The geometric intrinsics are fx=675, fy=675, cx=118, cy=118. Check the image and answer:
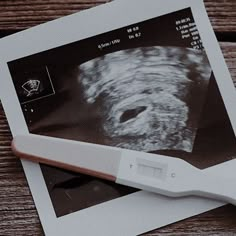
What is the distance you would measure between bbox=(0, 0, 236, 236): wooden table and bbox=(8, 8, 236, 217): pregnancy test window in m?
0.02

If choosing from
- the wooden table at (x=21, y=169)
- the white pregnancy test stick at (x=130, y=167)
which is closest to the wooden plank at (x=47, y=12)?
the wooden table at (x=21, y=169)

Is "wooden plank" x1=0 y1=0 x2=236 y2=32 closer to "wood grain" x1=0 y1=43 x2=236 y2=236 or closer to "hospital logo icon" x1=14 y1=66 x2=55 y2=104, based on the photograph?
"hospital logo icon" x1=14 y1=66 x2=55 y2=104

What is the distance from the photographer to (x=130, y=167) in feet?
2.07

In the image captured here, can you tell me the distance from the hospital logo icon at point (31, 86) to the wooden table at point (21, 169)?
0.10ft

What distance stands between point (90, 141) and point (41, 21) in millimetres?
127

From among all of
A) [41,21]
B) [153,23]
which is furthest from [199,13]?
[41,21]

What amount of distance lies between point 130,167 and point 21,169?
0.10 meters

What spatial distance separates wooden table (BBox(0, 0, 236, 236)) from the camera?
636 millimetres

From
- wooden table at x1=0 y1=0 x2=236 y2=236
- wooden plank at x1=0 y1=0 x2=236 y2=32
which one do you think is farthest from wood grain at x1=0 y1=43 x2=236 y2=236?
wooden plank at x1=0 y1=0 x2=236 y2=32

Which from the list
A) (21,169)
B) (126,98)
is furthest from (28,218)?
(126,98)

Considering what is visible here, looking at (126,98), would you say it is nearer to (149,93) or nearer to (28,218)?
(149,93)

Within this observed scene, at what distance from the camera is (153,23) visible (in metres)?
0.66

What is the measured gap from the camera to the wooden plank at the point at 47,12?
66 cm

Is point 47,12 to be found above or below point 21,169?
above
